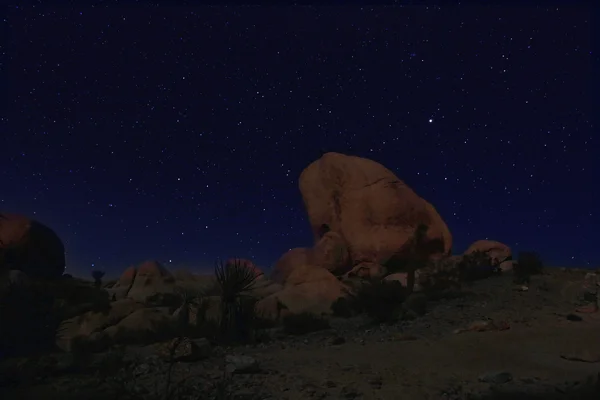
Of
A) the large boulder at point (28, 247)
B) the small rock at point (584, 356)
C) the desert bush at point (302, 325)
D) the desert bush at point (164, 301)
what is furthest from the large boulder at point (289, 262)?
the small rock at point (584, 356)

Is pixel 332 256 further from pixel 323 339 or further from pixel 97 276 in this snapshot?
pixel 323 339

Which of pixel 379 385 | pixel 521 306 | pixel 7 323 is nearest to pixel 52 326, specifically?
pixel 7 323

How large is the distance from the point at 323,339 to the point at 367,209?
708 inches

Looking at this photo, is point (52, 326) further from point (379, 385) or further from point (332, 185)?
point (332, 185)

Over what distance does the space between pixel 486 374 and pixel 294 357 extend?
3370 mm

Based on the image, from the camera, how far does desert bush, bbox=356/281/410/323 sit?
13434 millimetres

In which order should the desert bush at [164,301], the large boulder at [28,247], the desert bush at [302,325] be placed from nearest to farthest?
1. the desert bush at [302,325]
2. the desert bush at [164,301]
3. the large boulder at [28,247]

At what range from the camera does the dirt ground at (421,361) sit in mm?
6230

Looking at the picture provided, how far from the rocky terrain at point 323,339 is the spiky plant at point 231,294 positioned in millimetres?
30

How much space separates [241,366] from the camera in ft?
23.1

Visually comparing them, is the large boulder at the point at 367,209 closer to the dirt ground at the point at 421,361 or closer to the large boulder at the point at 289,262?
the large boulder at the point at 289,262

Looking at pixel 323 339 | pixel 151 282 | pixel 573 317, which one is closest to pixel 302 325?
pixel 323 339

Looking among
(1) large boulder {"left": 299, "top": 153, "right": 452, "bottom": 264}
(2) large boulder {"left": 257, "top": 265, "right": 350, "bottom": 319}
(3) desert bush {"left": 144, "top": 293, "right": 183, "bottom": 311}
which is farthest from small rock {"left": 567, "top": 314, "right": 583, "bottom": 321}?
(1) large boulder {"left": 299, "top": 153, "right": 452, "bottom": 264}

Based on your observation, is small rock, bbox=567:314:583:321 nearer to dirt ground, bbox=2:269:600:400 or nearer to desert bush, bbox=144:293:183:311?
dirt ground, bbox=2:269:600:400
